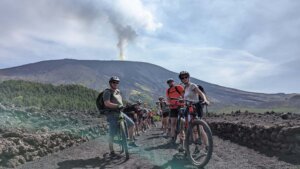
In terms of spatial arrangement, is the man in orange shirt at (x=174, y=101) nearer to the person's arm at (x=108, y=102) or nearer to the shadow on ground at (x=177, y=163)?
the shadow on ground at (x=177, y=163)

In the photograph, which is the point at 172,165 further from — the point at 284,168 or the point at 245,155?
the point at 245,155

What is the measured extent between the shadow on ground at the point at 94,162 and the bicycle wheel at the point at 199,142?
1.79 meters

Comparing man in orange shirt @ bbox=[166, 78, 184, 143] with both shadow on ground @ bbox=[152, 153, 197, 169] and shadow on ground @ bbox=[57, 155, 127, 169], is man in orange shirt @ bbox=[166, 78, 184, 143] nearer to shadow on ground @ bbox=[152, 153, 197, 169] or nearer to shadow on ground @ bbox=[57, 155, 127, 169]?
shadow on ground @ bbox=[152, 153, 197, 169]

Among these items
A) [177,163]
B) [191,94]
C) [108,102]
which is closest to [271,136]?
[191,94]

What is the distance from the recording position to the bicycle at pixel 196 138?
847 cm

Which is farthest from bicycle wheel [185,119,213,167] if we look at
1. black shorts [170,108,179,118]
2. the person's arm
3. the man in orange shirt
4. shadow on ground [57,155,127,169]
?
black shorts [170,108,179,118]

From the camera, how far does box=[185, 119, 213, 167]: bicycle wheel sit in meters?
8.37

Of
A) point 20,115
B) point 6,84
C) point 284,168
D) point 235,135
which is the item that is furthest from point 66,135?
point 6,84

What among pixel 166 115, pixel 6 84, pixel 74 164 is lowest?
pixel 74 164

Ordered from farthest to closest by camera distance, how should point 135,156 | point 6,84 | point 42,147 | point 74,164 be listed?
point 6,84
point 42,147
point 135,156
point 74,164

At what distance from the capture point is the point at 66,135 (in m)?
15.3

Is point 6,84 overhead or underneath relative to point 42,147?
overhead

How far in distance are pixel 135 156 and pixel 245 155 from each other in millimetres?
3023

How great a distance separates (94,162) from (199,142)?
2.90m
